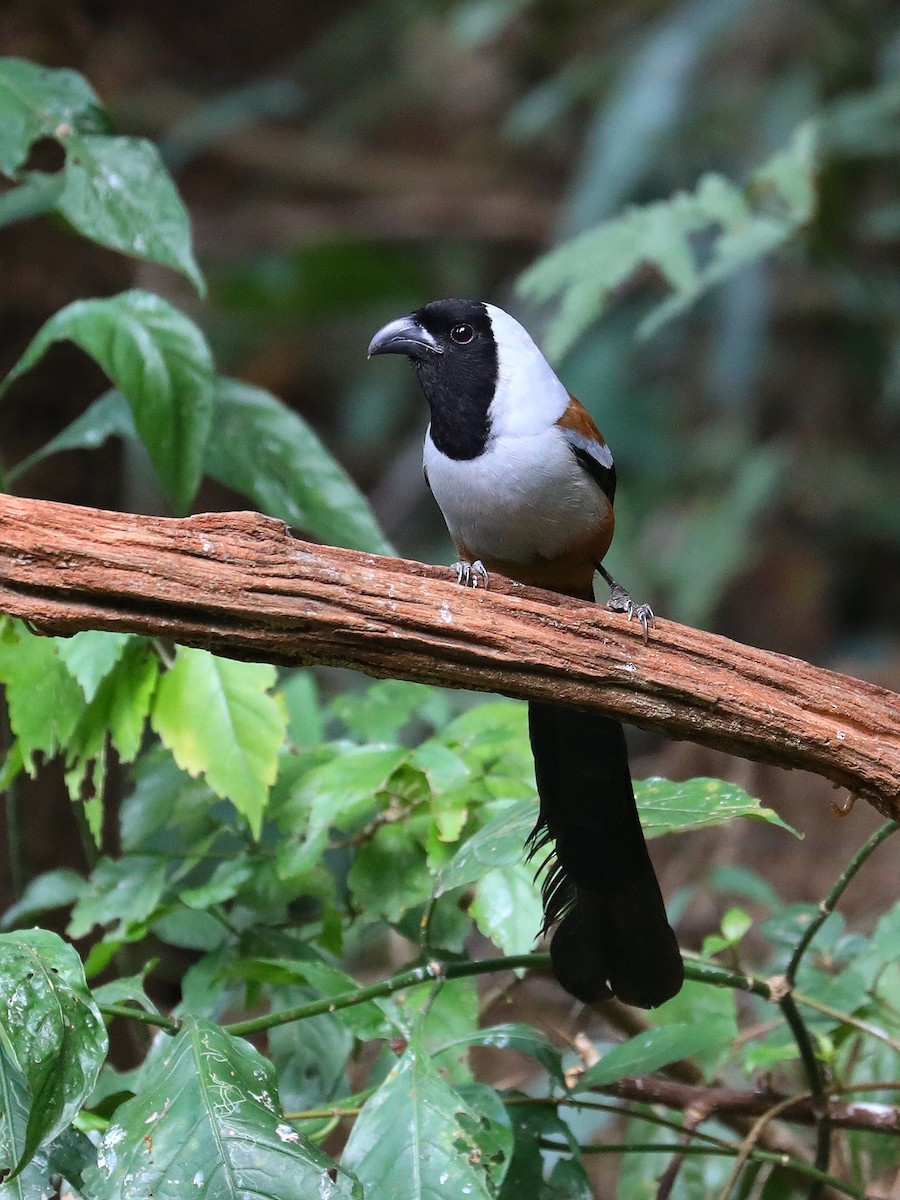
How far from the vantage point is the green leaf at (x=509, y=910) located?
1919 mm

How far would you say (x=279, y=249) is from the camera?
879 cm

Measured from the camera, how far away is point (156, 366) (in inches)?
92.5

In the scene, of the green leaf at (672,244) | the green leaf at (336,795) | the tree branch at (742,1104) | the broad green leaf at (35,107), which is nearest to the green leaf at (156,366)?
the broad green leaf at (35,107)

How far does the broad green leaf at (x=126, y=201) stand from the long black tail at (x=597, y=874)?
3.67 ft

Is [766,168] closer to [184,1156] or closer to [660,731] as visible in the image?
[660,731]

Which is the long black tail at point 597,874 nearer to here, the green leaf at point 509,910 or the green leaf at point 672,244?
the green leaf at point 509,910

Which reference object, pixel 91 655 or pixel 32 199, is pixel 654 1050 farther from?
pixel 32 199

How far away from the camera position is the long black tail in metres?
2.16

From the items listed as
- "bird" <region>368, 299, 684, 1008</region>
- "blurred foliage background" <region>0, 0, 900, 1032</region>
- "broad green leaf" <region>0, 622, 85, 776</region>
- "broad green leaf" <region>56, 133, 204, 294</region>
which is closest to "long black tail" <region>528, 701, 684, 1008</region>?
"bird" <region>368, 299, 684, 1008</region>

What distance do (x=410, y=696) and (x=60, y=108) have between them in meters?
1.34

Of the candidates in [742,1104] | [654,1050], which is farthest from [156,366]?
[742,1104]

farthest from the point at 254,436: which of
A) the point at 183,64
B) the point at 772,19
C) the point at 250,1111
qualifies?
the point at 183,64

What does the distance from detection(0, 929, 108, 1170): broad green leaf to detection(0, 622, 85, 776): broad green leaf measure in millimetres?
503

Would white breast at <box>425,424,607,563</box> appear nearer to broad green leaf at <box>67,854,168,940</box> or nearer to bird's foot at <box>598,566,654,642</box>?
bird's foot at <box>598,566,654,642</box>
